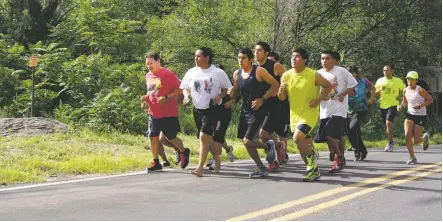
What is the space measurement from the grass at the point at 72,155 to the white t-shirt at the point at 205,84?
5.42 feet

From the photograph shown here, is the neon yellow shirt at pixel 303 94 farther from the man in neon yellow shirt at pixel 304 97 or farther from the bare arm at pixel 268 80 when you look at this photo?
the bare arm at pixel 268 80

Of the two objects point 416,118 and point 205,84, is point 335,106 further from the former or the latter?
point 416,118

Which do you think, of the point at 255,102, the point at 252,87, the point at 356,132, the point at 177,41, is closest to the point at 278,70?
the point at 252,87

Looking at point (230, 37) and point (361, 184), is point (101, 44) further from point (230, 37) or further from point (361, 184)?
point (361, 184)

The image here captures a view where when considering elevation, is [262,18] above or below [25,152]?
above

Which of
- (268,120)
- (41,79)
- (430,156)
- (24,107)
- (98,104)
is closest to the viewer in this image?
(268,120)

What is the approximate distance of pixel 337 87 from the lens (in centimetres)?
930

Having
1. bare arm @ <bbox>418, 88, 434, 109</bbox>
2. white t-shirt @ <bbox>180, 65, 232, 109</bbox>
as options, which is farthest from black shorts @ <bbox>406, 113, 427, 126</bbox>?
white t-shirt @ <bbox>180, 65, 232, 109</bbox>

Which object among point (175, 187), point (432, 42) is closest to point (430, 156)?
point (175, 187)

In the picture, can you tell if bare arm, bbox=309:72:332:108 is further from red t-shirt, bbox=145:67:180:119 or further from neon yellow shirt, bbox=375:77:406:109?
neon yellow shirt, bbox=375:77:406:109

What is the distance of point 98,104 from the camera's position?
46.6ft

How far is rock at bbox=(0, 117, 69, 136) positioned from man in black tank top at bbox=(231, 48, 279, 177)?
4774 millimetres

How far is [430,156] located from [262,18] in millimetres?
9720

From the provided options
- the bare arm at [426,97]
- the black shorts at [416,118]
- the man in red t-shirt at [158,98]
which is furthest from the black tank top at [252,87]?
the bare arm at [426,97]
